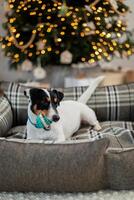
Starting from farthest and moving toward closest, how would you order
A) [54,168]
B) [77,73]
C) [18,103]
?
[77,73]
[18,103]
[54,168]

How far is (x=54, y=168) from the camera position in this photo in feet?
4.06

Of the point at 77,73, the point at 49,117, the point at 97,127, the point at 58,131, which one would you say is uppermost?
the point at 49,117

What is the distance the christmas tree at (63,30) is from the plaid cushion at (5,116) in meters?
1.03

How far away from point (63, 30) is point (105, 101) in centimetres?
106

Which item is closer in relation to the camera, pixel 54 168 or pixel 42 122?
pixel 54 168

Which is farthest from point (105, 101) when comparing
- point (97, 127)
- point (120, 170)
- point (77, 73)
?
point (77, 73)

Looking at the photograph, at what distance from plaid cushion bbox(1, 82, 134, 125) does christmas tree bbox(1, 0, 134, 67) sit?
857 mm

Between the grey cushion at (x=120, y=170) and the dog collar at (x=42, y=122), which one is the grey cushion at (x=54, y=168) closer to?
the grey cushion at (x=120, y=170)

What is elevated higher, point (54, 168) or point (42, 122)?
point (54, 168)

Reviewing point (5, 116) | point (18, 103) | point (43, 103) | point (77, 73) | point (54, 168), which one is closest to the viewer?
point (54, 168)

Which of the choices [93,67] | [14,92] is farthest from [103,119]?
[93,67]

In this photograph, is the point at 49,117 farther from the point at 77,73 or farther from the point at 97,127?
the point at 77,73

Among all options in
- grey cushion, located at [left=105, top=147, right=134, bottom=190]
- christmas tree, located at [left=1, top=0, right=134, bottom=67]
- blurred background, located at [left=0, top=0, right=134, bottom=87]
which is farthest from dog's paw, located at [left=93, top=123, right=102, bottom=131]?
blurred background, located at [left=0, top=0, right=134, bottom=87]

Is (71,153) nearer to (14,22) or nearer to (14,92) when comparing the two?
(14,92)
